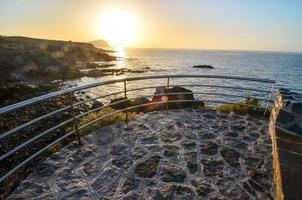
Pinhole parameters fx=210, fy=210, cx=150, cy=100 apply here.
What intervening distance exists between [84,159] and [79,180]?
0.70 metres

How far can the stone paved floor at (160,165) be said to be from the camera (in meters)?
3.41

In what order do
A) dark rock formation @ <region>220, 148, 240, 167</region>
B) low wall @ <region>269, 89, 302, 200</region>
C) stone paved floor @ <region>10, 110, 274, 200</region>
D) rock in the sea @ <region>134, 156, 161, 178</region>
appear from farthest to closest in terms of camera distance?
dark rock formation @ <region>220, 148, 240, 167</region> → rock in the sea @ <region>134, 156, 161, 178</region> → stone paved floor @ <region>10, 110, 274, 200</region> → low wall @ <region>269, 89, 302, 200</region>

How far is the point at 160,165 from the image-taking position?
411cm

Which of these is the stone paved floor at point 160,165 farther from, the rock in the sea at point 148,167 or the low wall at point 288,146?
the low wall at point 288,146

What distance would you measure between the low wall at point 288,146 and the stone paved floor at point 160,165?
1.07 feet

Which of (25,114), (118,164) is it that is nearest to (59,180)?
(118,164)

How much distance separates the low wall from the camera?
3.19 m

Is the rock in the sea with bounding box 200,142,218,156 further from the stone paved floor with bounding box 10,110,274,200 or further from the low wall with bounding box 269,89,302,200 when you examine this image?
the low wall with bounding box 269,89,302,200

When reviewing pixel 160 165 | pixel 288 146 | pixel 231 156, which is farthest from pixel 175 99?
pixel 160 165

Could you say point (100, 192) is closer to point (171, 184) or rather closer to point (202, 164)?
point (171, 184)

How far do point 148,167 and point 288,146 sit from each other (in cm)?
292

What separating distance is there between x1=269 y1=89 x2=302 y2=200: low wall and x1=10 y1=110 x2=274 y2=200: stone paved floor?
0.33 metres

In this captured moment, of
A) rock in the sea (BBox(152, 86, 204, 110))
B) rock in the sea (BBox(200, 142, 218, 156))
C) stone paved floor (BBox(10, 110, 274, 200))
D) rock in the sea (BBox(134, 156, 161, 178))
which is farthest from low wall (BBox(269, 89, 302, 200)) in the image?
rock in the sea (BBox(152, 86, 204, 110))

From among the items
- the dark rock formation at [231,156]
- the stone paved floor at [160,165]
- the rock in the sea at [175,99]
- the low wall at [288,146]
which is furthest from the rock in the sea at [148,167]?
the rock in the sea at [175,99]
